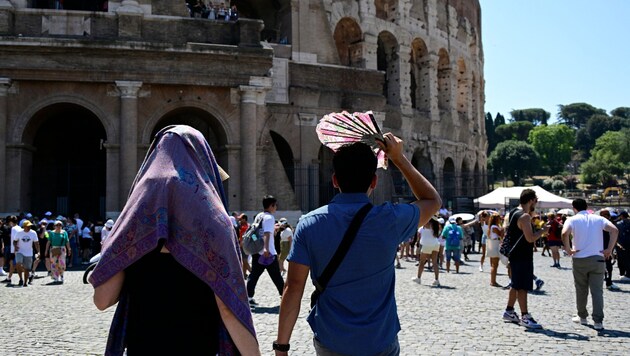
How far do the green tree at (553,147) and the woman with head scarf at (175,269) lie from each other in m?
105

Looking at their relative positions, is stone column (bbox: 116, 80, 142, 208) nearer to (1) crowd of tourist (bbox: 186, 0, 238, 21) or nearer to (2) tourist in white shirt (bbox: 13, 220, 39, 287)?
(1) crowd of tourist (bbox: 186, 0, 238, 21)

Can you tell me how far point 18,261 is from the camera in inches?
523

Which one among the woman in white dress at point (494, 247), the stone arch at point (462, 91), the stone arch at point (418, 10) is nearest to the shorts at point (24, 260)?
the woman in white dress at point (494, 247)

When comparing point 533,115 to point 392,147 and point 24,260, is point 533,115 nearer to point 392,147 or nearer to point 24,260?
point 24,260

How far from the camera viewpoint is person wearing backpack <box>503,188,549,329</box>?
7.68 metres

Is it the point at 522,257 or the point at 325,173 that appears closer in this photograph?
the point at 522,257

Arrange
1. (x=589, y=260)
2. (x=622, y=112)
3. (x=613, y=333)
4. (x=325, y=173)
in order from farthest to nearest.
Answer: (x=622, y=112) < (x=325, y=173) < (x=589, y=260) < (x=613, y=333)

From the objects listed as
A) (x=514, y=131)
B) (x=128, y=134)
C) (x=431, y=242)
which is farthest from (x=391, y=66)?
(x=514, y=131)

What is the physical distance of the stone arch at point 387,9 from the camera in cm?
3092

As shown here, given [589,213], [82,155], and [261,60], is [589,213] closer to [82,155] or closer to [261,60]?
[261,60]

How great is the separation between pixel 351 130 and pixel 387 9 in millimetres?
29321

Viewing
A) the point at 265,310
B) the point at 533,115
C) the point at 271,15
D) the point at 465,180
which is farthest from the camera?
the point at 533,115

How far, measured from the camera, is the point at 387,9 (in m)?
31.2

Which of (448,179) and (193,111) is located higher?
(193,111)
